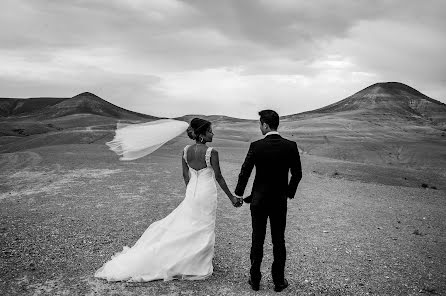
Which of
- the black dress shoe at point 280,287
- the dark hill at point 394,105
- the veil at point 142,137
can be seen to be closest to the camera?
the black dress shoe at point 280,287

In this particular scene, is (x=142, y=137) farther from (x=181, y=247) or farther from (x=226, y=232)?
(x=226, y=232)

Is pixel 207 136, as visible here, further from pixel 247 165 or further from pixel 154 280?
pixel 154 280

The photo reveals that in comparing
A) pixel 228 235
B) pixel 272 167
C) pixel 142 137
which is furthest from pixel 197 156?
pixel 228 235

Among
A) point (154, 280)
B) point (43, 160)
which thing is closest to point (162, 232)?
point (154, 280)

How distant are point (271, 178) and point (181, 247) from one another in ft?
7.35

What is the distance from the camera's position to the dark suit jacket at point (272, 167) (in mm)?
6199

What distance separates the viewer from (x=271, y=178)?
20.6 ft

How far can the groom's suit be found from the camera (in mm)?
6211

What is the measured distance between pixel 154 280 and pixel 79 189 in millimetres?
11320

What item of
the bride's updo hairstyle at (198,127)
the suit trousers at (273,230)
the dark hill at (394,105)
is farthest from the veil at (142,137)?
the dark hill at (394,105)

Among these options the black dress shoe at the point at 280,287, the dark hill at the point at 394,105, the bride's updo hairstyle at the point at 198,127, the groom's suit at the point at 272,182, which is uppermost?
the dark hill at the point at 394,105

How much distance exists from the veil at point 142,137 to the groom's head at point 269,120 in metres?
2.63

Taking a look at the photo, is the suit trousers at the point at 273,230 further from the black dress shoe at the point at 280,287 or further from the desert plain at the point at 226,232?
the desert plain at the point at 226,232

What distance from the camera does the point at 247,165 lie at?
6.33 m
